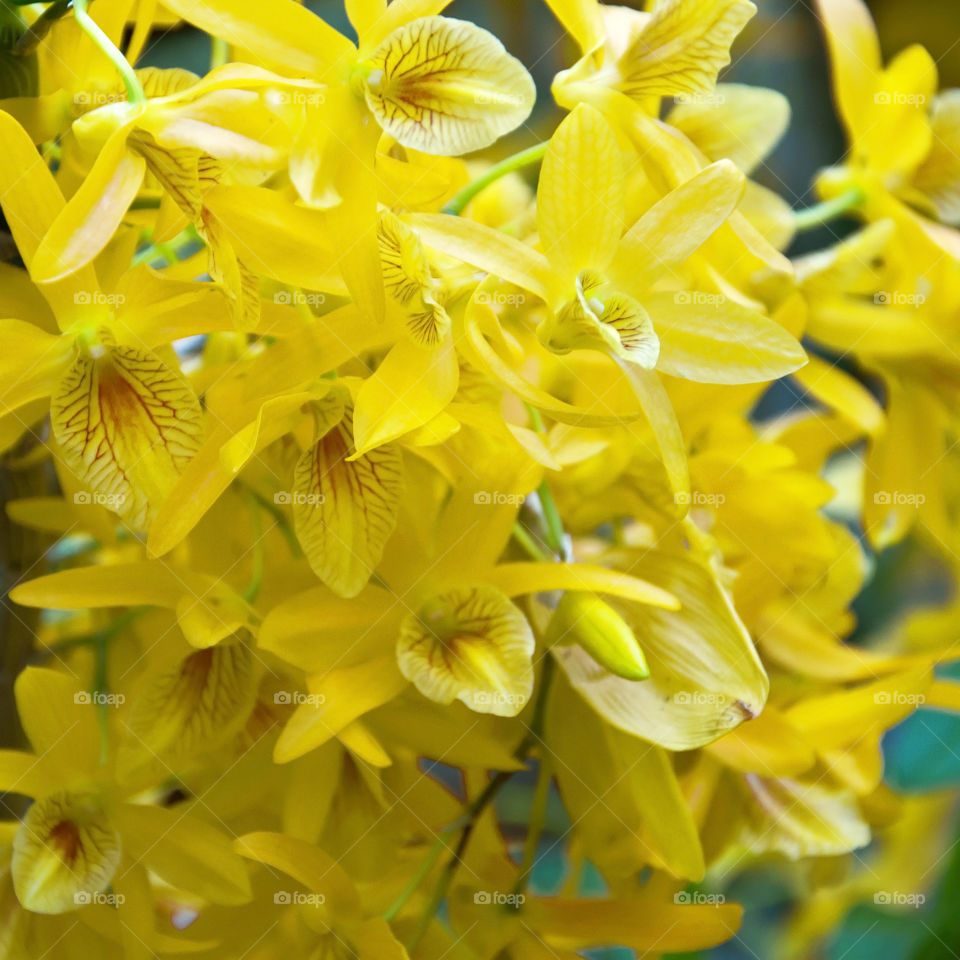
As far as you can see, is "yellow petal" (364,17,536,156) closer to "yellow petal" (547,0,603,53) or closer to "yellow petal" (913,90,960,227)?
"yellow petal" (547,0,603,53)

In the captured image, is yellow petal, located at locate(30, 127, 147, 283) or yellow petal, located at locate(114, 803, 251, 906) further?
yellow petal, located at locate(114, 803, 251, 906)

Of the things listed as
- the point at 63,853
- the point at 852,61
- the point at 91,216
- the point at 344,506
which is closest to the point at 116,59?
the point at 91,216

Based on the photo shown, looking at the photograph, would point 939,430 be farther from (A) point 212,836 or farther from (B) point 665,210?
(A) point 212,836

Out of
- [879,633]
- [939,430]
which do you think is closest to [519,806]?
[879,633]

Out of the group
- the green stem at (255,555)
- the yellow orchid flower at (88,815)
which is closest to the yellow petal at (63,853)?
the yellow orchid flower at (88,815)

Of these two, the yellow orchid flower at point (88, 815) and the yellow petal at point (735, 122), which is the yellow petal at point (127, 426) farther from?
the yellow petal at point (735, 122)

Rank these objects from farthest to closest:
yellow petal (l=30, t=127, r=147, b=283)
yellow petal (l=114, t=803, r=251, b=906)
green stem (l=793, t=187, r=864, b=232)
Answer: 1. green stem (l=793, t=187, r=864, b=232)
2. yellow petal (l=114, t=803, r=251, b=906)
3. yellow petal (l=30, t=127, r=147, b=283)

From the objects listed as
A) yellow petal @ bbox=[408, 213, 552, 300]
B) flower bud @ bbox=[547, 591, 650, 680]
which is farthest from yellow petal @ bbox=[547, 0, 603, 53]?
flower bud @ bbox=[547, 591, 650, 680]
